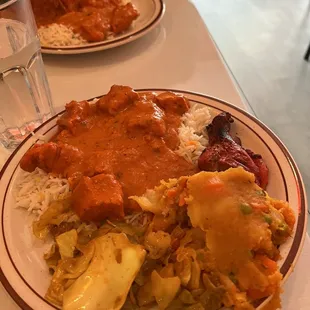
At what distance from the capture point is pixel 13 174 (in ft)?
4.07

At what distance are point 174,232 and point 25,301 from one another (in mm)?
340

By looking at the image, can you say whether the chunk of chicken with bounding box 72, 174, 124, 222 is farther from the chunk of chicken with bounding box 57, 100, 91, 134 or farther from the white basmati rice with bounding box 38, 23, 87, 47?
the white basmati rice with bounding box 38, 23, 87, 47

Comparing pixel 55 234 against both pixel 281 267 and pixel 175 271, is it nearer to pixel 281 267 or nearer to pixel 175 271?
pixel 175 271

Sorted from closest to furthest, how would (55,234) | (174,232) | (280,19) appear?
(174,232)
(55,234)
(280,19)

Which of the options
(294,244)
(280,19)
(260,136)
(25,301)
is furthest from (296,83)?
(25,301)

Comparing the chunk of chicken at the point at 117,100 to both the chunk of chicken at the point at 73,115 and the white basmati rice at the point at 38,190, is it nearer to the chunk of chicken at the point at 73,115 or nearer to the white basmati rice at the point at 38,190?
the chunk of chicken at the point at 73,115

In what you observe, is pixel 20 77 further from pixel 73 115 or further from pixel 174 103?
pixel 174 103

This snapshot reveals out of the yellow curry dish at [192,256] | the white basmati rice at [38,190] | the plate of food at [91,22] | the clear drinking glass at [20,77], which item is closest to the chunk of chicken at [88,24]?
the plate of food at [91,22]

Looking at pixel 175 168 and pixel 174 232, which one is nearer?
pixel 174 232

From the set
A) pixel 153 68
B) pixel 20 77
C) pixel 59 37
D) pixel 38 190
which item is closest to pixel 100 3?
pixel 59 37

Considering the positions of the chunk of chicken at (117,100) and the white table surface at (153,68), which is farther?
the white table surface at (153,68)

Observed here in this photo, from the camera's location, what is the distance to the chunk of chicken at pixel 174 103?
140cm

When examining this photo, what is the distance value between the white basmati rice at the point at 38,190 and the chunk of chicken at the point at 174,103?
38cm

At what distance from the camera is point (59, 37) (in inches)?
70.6
